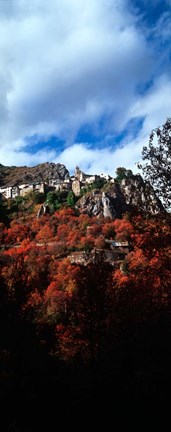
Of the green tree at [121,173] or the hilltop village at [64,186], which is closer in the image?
the hilltop village at [64,186]

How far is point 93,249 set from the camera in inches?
3187

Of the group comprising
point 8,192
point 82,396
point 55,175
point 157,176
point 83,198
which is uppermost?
point 55,175

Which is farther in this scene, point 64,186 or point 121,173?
point 64,186

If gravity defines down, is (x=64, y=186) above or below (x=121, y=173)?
below

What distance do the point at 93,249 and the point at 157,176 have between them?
224 feet

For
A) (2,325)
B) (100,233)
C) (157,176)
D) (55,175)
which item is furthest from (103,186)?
(157,176)

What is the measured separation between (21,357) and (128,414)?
1162 centimetres

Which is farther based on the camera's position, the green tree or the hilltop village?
the green tree

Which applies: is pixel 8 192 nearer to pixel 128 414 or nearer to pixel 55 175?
pixel 55 175

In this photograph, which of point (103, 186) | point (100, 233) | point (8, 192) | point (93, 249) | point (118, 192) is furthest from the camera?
point (8, 192)

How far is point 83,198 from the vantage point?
395 feet

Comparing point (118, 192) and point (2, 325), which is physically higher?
point (118, 192)

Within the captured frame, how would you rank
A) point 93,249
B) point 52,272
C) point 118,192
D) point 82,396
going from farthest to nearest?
point 118,192 < point 93,249 < point 52,272 < point 82,396

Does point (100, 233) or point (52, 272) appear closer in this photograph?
point (52, 272)
